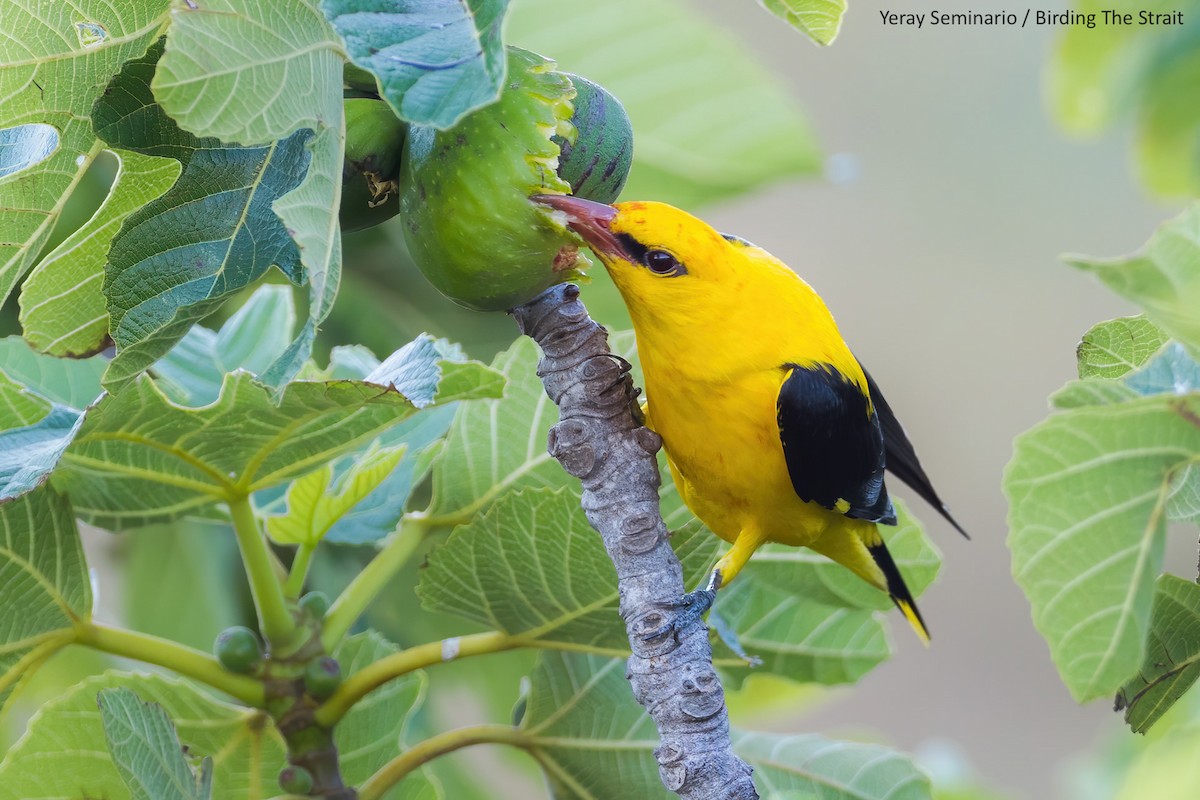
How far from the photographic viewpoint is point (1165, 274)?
1.74 ft

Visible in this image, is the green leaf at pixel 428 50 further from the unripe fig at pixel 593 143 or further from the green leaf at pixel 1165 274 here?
the green leaf at pixel 1165 274

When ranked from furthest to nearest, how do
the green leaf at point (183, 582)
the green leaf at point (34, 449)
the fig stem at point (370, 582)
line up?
the green leaf at point (183, 582) < the fig stem at point (370, 582) < the green leaf at point (34, 449)

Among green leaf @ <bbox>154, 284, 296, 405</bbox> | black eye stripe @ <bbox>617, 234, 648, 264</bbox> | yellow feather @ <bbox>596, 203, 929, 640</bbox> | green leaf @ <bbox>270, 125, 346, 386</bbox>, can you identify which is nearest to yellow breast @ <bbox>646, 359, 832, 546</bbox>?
yellow feather @ <bbox>596, 203, 929, 640</bbox>

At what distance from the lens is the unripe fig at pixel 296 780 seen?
0.80m

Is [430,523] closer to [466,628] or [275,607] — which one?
[275,607]

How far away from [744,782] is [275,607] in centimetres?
39

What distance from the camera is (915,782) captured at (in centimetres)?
87

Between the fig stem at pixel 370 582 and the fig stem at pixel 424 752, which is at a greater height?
the fig stem at pixel 370 582

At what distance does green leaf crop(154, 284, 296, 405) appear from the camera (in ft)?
3.26

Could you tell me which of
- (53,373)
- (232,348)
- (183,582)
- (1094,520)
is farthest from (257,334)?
(1094,520)

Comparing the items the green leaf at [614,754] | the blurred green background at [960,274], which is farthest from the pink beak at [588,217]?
the blurred green background at [960,274]

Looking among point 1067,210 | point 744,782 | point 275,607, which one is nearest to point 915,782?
point 744,782

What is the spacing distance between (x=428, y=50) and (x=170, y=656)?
0.49 metres

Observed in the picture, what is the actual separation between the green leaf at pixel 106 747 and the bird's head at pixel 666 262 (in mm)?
441
